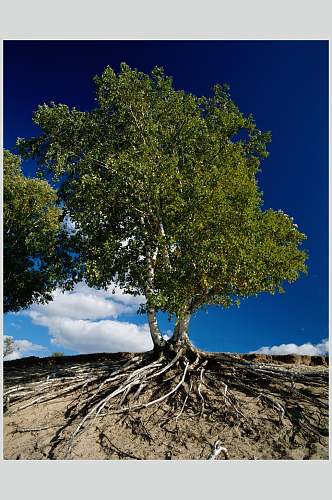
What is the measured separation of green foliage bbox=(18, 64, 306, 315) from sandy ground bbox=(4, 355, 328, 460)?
13.4 ft

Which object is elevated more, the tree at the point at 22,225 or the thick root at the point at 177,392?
the tree at the point at 22,225

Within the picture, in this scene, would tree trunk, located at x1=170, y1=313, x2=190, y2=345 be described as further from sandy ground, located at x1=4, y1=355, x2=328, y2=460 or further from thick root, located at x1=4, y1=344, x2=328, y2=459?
sandy ground, located at x1=4, y1=355, x2=328, y2=460

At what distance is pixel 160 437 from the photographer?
12.7m

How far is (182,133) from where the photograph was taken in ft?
58.8

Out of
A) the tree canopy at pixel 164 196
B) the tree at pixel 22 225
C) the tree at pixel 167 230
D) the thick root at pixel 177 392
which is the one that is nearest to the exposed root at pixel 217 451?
the thick root at pixel 177 392

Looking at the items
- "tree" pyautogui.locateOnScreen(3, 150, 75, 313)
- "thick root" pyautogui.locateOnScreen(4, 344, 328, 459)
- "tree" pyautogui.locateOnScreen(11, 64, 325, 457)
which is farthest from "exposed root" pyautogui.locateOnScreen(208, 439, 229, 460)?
"tree" pyautogui.locateOnScreen(3, 150, 75, 313)

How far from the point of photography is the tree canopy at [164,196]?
1554cm

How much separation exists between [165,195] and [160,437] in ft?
27.7

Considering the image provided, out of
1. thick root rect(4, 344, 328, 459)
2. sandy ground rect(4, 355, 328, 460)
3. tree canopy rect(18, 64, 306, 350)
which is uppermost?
tree canopy rect(18, 64, 306, 350)

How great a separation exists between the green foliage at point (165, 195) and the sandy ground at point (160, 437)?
13.4 feet

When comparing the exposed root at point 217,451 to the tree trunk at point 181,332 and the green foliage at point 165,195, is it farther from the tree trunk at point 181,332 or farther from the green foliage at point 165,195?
the tree trunk at point 181,332

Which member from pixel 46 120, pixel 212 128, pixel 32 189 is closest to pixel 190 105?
pixel 212 128

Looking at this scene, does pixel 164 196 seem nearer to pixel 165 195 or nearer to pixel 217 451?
pixel 165 195

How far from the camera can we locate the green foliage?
611 inches
